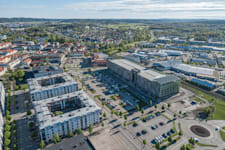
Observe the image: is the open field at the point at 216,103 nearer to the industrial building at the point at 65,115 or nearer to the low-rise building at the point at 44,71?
the industrial building at the point at 65,115

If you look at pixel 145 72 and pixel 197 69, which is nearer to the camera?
pixel 145 72

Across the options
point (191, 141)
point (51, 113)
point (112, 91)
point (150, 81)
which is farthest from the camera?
point (112, 91)

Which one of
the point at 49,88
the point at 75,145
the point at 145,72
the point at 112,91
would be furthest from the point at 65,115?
the point at 145,72

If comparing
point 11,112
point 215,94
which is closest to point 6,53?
point 11,112

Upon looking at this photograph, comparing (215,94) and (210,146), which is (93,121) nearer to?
(210,146)

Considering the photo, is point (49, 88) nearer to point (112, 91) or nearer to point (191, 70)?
point (112, 91)

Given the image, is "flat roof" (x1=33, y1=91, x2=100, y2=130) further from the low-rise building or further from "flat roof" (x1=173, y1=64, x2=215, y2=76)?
"flat roof" (x1=173, y1=64, x2=215, y2=76)
